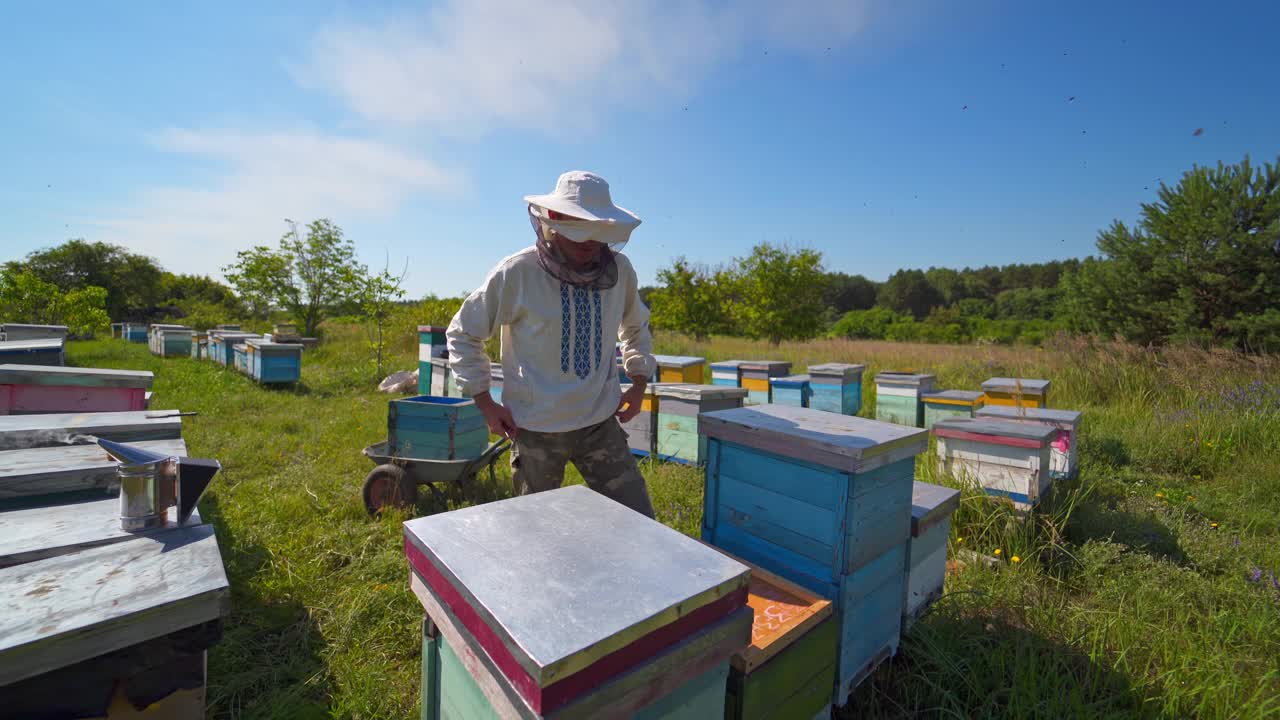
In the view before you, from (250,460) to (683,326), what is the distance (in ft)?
68.2

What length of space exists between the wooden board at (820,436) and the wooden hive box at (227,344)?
11.2 m

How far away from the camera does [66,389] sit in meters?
2.87

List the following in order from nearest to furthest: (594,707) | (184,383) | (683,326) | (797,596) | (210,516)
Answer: (594,707) < (797,596) < (210,516) < (184,383) < (683,326)

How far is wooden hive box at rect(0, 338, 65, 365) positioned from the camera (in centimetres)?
369

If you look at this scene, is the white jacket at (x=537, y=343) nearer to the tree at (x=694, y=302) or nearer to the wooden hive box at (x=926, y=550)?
the wooden hive box at (x=926, y=550)

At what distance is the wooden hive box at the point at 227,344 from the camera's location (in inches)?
413

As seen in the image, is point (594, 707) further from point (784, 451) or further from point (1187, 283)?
point (1187, 283)

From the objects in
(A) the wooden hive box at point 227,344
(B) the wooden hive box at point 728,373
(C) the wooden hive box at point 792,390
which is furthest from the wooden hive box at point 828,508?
(A) the wooden hive box at point 227,344

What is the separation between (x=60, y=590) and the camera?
40.0 inches

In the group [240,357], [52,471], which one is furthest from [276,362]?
[52,471]

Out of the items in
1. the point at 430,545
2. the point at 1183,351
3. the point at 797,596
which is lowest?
the point at 797,596

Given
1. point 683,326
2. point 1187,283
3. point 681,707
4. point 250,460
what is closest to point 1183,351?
point 1187,283

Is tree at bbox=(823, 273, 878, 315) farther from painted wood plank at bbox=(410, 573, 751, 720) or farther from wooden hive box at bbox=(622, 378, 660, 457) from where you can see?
painted wood plank at bbox=(410, 573, 751, 720)

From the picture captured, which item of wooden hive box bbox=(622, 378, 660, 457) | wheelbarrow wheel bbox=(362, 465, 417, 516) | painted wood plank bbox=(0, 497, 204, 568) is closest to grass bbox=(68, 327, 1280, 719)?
wheelbarrow wheel bbox=(362, 465, 417, 516)
